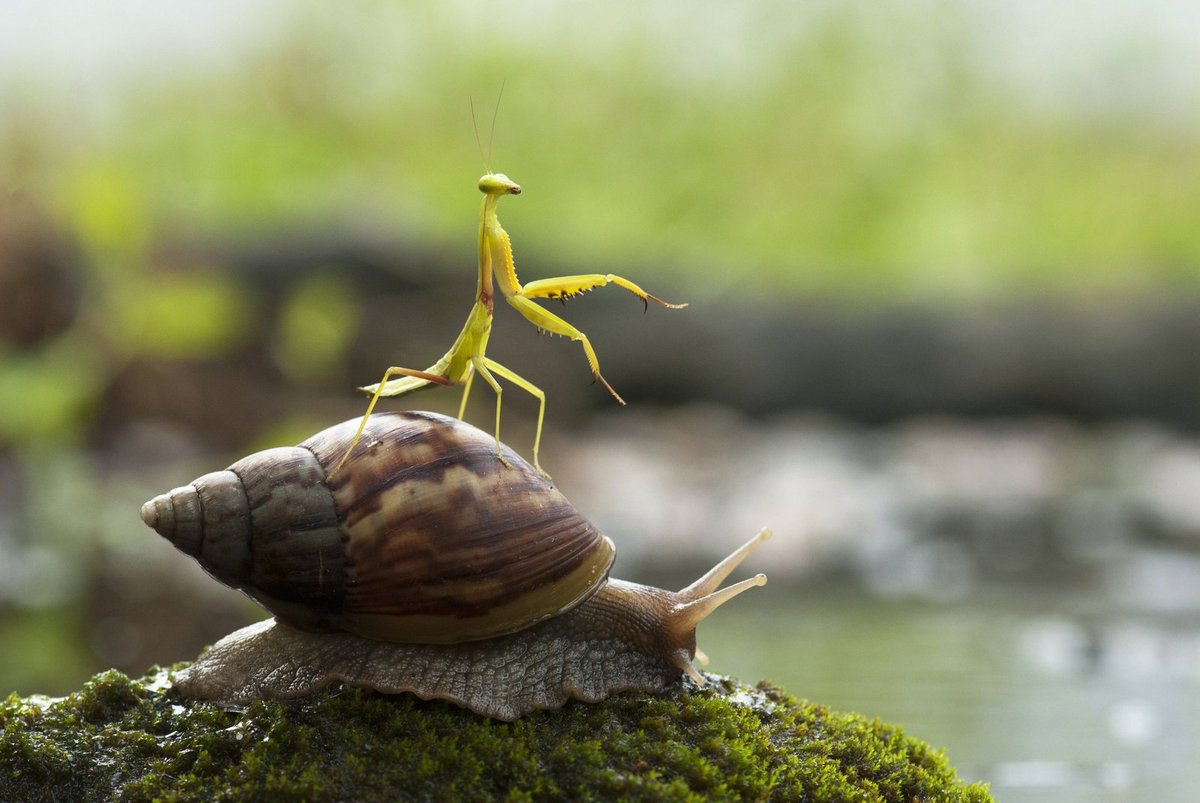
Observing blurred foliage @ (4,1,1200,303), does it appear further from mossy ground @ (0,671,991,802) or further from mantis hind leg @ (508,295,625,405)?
mossy ground @ (0,671,991,802)

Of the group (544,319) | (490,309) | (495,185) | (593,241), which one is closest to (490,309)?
(490,309)

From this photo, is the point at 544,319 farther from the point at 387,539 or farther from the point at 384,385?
the point at 387,539

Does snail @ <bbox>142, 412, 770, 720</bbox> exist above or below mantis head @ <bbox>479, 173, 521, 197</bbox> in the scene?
below

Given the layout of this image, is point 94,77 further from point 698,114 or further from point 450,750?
point 450,750

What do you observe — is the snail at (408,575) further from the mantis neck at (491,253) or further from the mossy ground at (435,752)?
the mantis neck at (491,253)

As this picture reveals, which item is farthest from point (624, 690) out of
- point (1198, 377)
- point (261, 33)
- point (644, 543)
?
point (261, 33)

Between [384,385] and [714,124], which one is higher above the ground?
[714,124]

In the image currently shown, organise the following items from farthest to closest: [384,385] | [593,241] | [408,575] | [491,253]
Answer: [593,241], [491,253], [384,385], [408,575]

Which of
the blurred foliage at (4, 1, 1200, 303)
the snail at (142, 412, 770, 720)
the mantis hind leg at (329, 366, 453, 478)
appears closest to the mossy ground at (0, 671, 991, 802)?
the snail at (142, 412, 770, 720)
